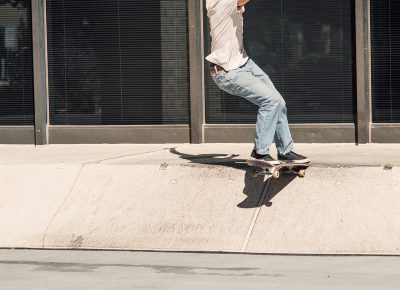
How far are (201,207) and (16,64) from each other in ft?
21.7

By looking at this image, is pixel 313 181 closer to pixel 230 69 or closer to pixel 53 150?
pixel 230 69

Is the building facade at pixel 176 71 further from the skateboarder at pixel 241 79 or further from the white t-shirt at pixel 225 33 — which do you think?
the white t-shirt at pixel 225 33

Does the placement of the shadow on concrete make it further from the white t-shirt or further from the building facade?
the building facade

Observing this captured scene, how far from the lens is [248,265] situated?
9.41 metres

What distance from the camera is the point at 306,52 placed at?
15547mm

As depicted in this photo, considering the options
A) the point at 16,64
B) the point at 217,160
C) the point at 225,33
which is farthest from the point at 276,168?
the point at 16,64

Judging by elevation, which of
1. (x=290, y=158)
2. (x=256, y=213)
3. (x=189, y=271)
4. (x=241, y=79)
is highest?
(x=241, y=79)

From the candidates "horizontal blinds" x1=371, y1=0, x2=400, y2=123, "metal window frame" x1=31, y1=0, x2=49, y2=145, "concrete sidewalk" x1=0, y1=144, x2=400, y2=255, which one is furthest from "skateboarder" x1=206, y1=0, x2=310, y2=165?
"metal window frame" x1=31, y1=0, x2=49, y2=145

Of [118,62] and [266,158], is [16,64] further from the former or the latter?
[266,158]

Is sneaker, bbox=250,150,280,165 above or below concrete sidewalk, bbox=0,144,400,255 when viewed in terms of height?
above

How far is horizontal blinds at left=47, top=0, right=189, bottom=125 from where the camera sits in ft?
52.5

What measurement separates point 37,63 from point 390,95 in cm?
529

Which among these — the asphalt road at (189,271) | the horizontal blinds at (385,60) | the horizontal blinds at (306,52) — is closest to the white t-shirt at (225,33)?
the asphalt road at (189,271)

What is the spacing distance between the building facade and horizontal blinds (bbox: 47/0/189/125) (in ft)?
0.05
